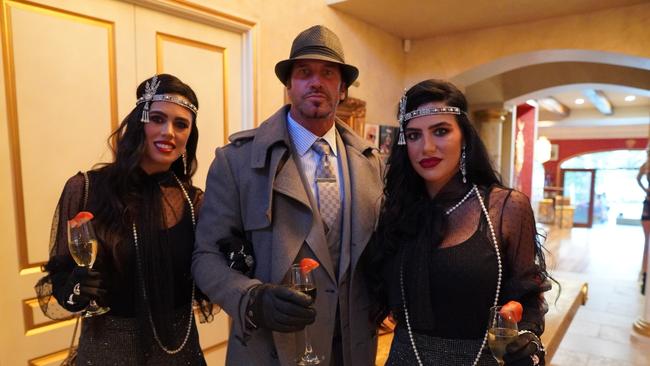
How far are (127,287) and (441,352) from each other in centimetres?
106

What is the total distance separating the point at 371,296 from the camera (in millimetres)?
1468

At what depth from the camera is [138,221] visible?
144 cm

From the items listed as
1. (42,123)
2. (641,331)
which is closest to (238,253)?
(42,123)

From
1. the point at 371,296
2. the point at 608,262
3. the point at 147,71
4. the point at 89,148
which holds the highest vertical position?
the point at 147,71

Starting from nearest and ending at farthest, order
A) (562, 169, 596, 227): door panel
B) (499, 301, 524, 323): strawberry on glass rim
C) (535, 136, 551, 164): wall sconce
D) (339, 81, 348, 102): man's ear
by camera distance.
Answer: (499, 301, 524, 323): strawberry on glass rim
(339, 81, 348, 102): man's ear
(535, 136, 551, 164): wall sconce
(562, 169, 596, 227): door panel

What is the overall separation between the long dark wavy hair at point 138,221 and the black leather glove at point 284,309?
0.47m

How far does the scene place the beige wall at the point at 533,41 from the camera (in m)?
3.07

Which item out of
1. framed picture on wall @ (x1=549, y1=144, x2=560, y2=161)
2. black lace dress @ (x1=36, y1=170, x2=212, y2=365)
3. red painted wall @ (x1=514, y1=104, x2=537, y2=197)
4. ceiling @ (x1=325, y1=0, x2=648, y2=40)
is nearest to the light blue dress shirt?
black lace dress @ (x1=36, y1=170, x2=212, y2=365)

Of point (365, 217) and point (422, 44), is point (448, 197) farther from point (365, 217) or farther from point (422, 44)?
point (422, 44)

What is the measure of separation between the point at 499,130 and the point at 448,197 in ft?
21.9

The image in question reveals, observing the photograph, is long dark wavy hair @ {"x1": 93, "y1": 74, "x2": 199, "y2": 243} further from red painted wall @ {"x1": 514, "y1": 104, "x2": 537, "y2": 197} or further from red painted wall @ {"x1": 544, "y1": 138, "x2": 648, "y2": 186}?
red painted wall @ {"x1": 544, "y1": 138, "x2": 648, "y2": 186}

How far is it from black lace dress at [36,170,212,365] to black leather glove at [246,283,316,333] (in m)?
0.48

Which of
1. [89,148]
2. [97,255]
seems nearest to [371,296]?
[97,255]

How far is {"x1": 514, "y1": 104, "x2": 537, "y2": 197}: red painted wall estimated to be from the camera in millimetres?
9680
